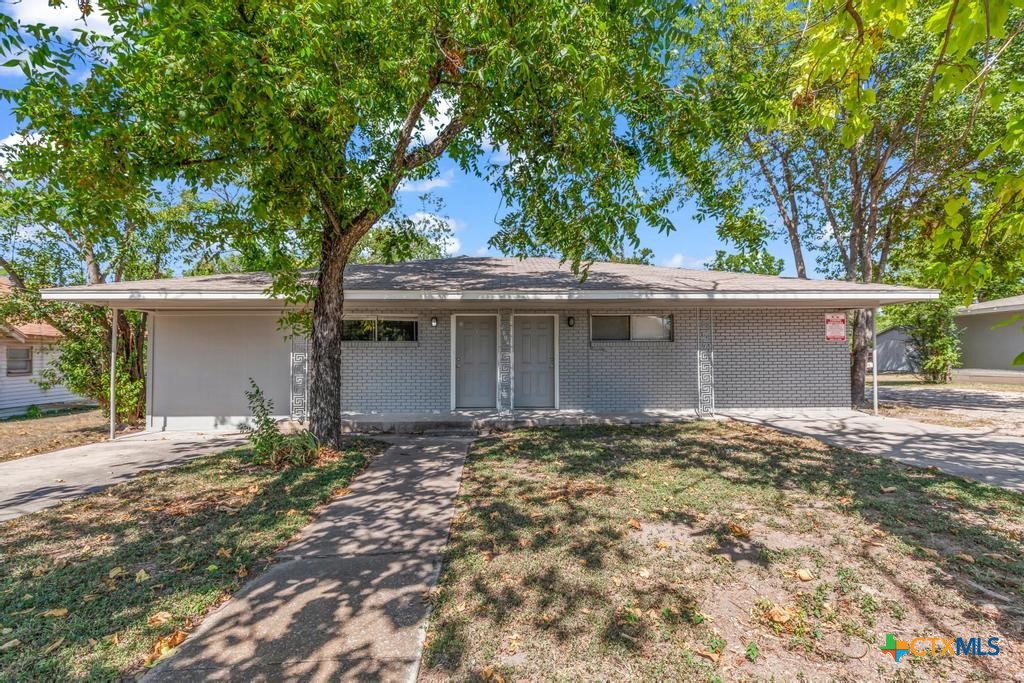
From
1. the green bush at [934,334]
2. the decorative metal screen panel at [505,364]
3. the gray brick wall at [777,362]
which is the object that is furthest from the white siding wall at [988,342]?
the decorative metal screen panel at [505,364]

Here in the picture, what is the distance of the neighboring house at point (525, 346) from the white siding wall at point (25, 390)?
333 inches

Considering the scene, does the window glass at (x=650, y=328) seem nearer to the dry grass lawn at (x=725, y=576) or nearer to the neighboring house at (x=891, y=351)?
the dry grass lawn at (x=725, y=576)

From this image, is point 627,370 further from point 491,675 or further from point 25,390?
point 25,390

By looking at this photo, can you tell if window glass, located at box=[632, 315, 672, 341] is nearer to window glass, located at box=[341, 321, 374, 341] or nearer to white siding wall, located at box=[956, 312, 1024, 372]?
window glass, located at box=[341, 321, 374, 341]

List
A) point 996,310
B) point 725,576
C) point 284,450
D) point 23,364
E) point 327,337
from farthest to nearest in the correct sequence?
1. point 996,310
2. point 23,364
3. point 327,337
4. point 284,450
5. point 725,576

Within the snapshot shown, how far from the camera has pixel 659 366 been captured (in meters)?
9.92

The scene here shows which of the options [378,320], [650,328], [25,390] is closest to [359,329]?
[378,320]

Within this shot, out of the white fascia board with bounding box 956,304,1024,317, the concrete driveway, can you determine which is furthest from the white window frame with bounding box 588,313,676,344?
the white fascia board with bounding box 956,304,1024,317

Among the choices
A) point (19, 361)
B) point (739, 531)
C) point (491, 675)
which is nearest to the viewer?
point (491, 675)

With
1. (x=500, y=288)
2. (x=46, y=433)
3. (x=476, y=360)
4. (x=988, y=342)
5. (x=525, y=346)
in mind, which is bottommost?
(x=46, y=433)

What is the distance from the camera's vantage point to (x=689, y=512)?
4309 millimetres

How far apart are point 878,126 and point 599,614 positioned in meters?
13.2

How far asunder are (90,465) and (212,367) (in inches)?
120

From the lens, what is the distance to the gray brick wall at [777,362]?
9984 mm
